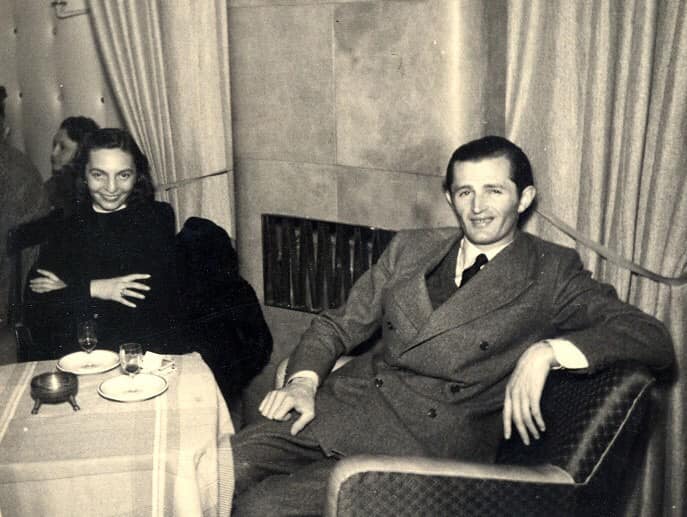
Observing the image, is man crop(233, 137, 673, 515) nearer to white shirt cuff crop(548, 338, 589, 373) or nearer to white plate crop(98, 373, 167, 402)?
white shirt cuff crop(548, 338, 589, 373)

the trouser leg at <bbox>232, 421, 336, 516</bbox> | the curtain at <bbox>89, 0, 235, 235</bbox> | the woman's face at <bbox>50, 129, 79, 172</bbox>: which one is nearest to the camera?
the trouser leg at <bbox>232, 421, 336, 516</bbox>

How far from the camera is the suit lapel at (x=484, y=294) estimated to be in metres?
2.26

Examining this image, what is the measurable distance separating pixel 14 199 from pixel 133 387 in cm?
207

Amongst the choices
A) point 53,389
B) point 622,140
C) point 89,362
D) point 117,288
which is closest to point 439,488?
point 53,389

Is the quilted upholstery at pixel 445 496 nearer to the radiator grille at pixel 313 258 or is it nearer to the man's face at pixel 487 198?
the man's face at pixel 487 198

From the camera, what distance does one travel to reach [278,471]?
2268 mm

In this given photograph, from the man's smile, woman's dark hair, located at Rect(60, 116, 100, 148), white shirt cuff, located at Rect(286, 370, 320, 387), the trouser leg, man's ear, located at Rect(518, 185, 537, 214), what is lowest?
the trouser leg

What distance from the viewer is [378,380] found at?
92.8 inches

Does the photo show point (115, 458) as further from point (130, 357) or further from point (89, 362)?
point (89, 362)

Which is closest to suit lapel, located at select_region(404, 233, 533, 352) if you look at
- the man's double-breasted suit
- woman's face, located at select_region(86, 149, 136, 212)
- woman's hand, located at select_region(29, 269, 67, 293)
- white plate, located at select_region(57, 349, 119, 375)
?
the man's double-breasted suit

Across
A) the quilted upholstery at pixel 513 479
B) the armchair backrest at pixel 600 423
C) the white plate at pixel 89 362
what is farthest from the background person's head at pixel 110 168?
the armchair backrest at pixel 600 423

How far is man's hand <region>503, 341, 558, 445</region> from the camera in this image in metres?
1.99

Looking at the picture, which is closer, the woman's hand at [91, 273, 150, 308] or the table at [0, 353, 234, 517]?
the table at [0, 353, 234, 517]

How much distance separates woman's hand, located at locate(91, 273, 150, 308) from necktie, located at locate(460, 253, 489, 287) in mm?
1334
